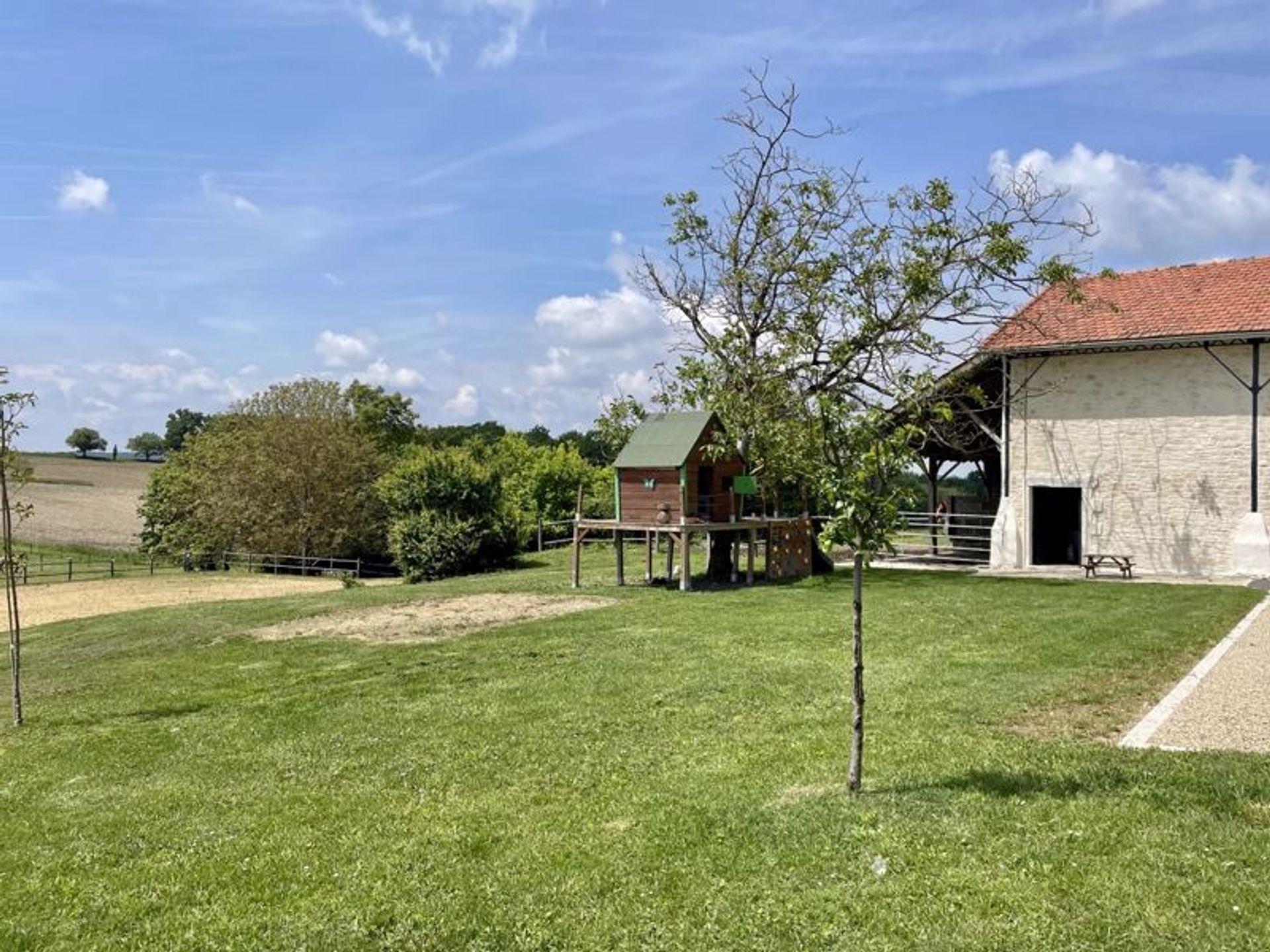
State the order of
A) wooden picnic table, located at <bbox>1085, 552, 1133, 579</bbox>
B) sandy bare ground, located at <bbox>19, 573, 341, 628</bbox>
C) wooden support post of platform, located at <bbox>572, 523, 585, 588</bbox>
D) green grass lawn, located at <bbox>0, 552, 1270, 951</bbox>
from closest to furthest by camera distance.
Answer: green grass lawn, located at <bbox>0, 552, 1270, 951</bbox>
wooden picnic table, located at <bbox>1085, 552, 1133, 579</bbox>
wooden support post of platform, located at <bbox>572, 523, 585, 588</bbox>
sandy bare ground, located at <bbox>19, 573, 341, 628</bbox>

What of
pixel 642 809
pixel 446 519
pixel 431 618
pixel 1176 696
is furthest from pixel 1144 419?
pixel 446 519

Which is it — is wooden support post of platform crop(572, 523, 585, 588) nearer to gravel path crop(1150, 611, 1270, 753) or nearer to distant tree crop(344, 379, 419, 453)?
gravel path crop(1150, 611, 1270, 753)

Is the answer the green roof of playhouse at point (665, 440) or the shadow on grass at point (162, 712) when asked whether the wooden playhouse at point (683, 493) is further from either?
the shadow on grass at point (162, 712)

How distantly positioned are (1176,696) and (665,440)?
12791 millimetres

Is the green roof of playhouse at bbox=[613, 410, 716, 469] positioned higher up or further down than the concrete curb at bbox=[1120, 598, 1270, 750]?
higher up

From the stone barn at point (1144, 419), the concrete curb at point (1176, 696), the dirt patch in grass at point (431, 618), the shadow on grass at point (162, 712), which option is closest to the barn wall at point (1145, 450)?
the stone barn at point (1144, 419)

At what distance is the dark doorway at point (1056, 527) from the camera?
2383 centimetres

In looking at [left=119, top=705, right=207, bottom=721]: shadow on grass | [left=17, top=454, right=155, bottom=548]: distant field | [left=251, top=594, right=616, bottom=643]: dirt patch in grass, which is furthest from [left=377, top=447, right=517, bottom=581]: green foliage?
[left=119, top=705, right=207, bottom=721]: shadow on grass

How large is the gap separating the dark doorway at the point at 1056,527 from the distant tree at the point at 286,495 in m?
31.3

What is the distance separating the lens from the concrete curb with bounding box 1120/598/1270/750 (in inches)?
269

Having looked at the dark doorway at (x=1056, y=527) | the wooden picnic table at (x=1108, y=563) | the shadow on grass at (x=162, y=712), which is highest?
the dark doorway at (x=1056, y=527)

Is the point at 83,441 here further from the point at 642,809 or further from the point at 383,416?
the point at 642,809

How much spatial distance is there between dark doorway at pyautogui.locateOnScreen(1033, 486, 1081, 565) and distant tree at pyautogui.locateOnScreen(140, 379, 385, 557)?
31317 mm

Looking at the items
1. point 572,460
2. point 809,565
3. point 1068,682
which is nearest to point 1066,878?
point 1068,682
